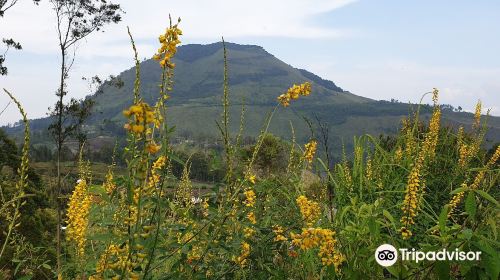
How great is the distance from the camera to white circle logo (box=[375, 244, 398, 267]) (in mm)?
3031

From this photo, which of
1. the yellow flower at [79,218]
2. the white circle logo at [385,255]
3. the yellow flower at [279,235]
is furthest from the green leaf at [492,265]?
the yellow flower at [79,218]

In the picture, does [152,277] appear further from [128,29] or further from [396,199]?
[396,199]

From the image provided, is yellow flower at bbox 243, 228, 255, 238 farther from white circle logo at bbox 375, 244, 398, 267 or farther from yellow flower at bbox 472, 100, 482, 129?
yellow flower at bbox 472, 100, 482, 129

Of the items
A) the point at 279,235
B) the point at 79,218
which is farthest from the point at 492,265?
the point at 79,218

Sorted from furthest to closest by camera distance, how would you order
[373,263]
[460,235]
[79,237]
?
[79,237] < [373,263] < [460,235]

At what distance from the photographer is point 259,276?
3229 millimetres

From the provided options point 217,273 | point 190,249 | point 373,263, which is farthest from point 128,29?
point 373,263

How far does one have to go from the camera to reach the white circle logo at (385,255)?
3031 mm

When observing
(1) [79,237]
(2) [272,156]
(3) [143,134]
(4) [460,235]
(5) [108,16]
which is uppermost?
(5) [108,16]

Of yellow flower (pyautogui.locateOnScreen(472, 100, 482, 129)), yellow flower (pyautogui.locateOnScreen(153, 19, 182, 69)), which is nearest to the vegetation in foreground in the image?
yellow flower (pyautogui.locateOnScreen(153, 19, 182, 69))

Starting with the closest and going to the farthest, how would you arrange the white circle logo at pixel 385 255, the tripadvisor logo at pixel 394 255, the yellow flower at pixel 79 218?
1. the tripadvisor logo at pixel 394 255
2. the white circle logo at pixel 385 255
3. the yellow flower at pixel 79 218

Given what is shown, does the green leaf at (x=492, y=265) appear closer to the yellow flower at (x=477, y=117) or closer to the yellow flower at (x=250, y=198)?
the yellow flower at (x=250, y=198)

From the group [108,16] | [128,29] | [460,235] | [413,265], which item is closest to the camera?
[128,29]

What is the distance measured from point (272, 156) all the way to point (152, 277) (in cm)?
2666
